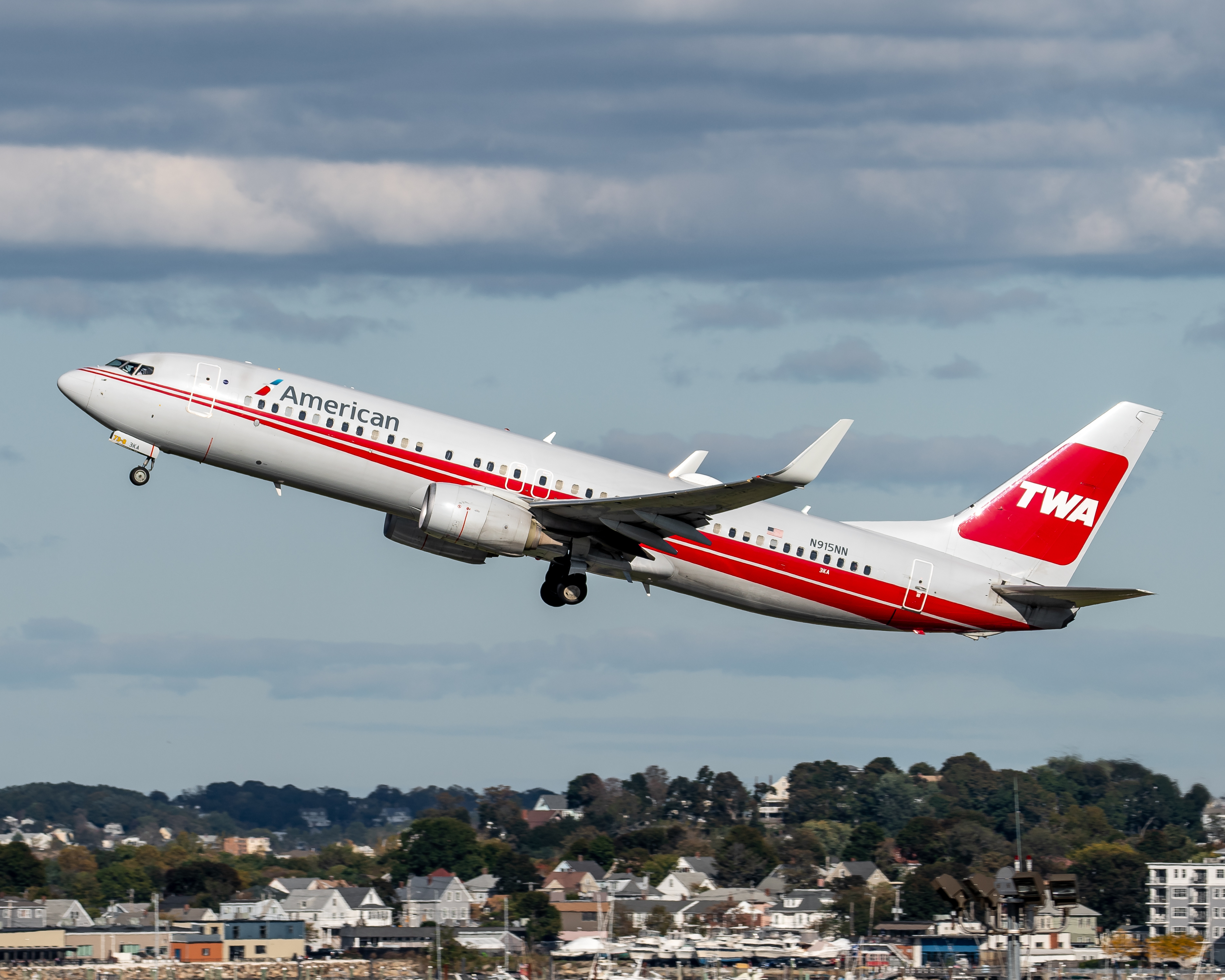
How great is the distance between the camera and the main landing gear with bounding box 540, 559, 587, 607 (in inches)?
2426

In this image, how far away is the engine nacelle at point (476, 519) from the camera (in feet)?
187

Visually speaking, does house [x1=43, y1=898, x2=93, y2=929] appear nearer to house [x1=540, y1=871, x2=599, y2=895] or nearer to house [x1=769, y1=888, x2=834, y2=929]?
house [x1=540, y1=871, x2=599, y2=895]

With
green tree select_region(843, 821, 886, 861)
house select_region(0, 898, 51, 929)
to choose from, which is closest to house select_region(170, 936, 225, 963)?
house select_region(0, 898, 51, 929)

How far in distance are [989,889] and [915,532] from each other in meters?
13.8

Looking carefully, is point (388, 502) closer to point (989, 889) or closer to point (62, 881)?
point (989, 889)

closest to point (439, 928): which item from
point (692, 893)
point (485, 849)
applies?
point (692, 893)

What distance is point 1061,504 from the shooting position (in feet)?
222

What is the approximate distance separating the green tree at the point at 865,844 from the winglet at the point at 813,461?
145 m

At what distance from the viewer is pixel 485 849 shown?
18325cm

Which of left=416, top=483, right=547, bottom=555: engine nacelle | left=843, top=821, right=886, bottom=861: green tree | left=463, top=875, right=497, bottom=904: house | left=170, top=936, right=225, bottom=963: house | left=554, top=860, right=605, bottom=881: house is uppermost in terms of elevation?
left=416, top=483, right=547, bottom=555: engine nacelle

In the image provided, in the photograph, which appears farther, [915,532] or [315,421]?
[915,532]

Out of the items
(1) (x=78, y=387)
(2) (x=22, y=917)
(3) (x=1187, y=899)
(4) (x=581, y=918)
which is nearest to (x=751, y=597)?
(1) (x=78, y=387)

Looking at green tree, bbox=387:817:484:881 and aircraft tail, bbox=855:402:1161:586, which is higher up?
aircraft tail, bbox=855:402:1161:586

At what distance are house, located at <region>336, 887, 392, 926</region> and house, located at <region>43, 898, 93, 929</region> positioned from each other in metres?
22.1
